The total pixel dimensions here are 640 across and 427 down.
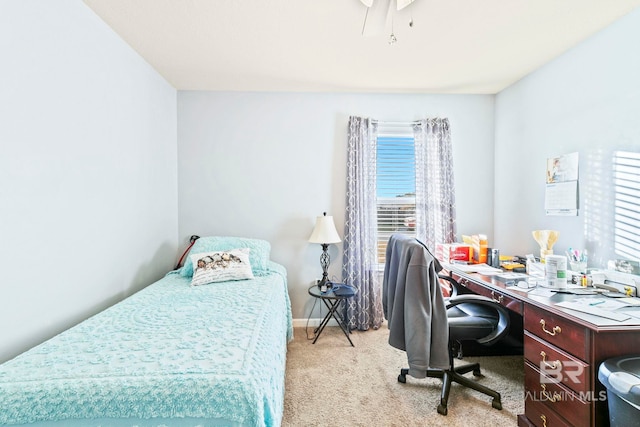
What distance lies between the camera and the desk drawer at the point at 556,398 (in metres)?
1.37

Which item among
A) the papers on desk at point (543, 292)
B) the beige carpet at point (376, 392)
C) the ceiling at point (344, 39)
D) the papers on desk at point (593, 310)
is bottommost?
the beige carpet at point (376, 392)

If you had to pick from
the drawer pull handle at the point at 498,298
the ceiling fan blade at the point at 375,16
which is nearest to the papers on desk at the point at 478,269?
the drawer pull handle at the point at 498,298

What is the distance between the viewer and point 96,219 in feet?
6.67

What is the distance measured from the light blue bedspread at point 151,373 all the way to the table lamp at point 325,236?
1.35m

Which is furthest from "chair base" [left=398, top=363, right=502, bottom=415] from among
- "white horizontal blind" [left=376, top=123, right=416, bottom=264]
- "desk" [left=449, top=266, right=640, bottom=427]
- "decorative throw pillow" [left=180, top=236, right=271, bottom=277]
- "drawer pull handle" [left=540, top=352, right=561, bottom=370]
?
"decorative throw pillow" [left=180, top=236, right=271, bottom=277]

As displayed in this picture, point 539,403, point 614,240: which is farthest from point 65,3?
point 614,240

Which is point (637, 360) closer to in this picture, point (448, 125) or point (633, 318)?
point (633, 318)

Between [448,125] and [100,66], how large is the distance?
3215mm

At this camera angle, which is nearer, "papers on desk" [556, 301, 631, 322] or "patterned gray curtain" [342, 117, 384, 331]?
"papers on desk" [556, 301, 631, 322]

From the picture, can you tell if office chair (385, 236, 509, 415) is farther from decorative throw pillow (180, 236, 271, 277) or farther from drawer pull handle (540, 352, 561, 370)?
decorative throw pillow (180, 236, 271, 277)

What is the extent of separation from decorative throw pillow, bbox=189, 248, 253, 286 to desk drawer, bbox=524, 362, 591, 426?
208cm

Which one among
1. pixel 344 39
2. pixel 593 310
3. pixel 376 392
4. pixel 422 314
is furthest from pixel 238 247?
pixel 593 310

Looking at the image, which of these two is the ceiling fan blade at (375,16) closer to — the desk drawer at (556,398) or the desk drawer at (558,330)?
the desk drawer at (558,330)

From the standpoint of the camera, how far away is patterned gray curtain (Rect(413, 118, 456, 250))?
10.6 feet
